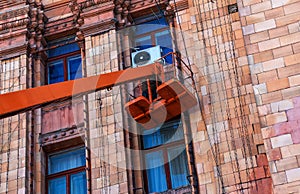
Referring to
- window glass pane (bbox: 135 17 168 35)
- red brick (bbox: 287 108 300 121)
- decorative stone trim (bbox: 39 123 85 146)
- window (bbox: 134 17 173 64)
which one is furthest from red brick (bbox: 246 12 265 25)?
decorative stone trim (bbox: 39 123 85 146)

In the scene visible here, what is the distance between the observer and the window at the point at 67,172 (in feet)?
84.2

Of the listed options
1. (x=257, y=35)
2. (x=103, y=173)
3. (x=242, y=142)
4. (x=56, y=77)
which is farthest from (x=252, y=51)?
(x=56, y=77)

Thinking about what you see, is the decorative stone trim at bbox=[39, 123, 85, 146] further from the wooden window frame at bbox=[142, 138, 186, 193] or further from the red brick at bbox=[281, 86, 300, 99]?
the red brick at bbox=[281, 86, 300, 99]

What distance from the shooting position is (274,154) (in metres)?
21.4

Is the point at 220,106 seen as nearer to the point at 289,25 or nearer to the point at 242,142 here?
the point at 242,142

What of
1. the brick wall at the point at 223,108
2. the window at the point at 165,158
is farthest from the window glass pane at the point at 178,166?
the brick wall at the point at 223,108

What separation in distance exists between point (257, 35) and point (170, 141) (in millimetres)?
4370

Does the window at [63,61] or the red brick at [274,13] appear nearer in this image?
the red brick at [274,13]

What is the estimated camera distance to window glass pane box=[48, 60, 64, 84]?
2833cm

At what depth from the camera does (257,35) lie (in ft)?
76.7

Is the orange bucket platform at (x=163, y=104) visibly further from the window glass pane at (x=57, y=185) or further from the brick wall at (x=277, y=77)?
the window glass pane at (x=57, y=185)

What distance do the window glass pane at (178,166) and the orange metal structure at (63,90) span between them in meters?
2.45

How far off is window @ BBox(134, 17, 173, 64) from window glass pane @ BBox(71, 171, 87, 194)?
15.6ft

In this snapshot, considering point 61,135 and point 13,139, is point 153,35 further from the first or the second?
point 13,139
